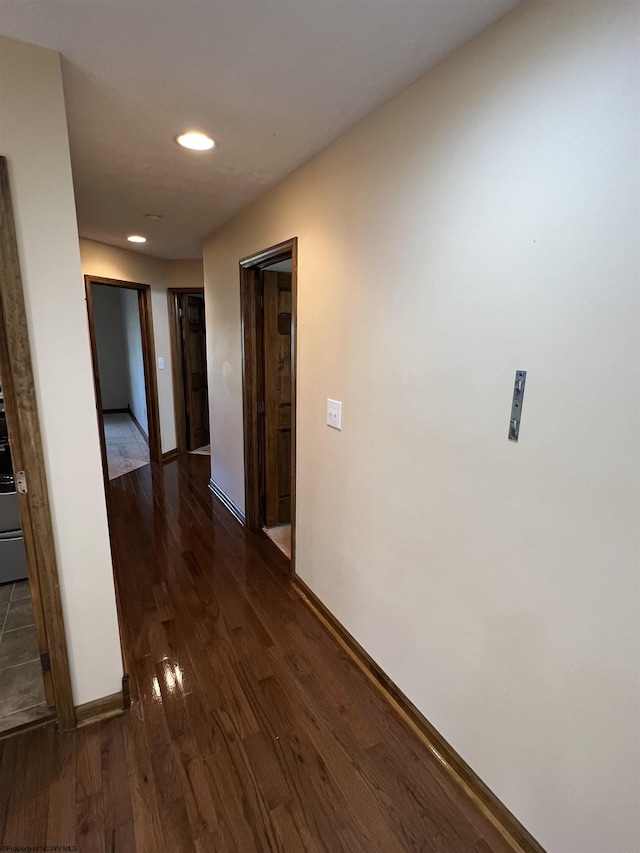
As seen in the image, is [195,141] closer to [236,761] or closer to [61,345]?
[61,345]

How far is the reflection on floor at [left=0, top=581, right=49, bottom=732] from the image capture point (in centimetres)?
165

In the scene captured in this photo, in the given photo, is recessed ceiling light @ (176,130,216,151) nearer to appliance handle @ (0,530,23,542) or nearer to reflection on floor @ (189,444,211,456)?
appliance handle @ (0,530,23,542)

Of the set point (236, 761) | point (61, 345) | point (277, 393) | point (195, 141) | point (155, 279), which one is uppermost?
point (195, 141)

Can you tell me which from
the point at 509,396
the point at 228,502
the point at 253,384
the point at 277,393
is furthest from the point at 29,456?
the point at 228,502

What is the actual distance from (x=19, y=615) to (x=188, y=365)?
3257 millimetres

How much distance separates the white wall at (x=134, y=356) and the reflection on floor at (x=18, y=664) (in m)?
3.77

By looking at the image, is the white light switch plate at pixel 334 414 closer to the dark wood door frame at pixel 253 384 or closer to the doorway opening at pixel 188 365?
the dark wood door frame at pixel 253 384

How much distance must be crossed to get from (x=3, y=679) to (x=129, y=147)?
2.35 meters

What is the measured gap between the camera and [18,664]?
1.88 meters

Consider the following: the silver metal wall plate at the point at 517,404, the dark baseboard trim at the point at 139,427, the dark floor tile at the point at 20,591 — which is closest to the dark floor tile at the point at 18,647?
the dark floor tile at the point at 20,591

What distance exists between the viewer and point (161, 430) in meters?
4.79

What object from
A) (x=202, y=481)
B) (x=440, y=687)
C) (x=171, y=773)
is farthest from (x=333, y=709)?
(x=202, y=481)

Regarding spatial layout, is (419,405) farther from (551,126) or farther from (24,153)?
(24,153)

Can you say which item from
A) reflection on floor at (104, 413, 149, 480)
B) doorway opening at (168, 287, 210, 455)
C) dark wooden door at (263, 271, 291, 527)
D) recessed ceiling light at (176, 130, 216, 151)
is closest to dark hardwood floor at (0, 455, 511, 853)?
dark wooden door at (263, 271, 291, 527)
